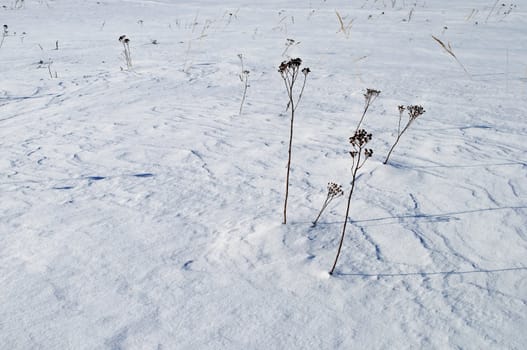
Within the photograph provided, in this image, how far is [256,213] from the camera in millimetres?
2125

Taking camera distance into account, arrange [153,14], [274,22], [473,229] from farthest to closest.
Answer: [153,14] < [274,22] < [473,229]

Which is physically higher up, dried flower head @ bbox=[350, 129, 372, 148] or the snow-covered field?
dried flower head @ bbox=[350, 129, 372, 148]

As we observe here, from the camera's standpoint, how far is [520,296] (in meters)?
1.56

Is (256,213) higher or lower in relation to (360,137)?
lower

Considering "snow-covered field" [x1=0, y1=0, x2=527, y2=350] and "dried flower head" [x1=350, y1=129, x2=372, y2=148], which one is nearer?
"snow-covered field" [x1=0, y1=0, x2=527, y2=350]

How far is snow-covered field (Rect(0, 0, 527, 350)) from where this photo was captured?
145cm

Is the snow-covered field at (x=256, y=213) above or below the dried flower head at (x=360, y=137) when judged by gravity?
below

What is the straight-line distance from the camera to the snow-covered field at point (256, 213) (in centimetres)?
145

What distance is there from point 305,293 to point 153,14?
993 centimetres

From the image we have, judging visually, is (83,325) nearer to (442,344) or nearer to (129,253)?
(129,253)

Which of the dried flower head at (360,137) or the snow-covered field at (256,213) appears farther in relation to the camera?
the dried flower head at (360,137)

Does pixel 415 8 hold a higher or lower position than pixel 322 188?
higher

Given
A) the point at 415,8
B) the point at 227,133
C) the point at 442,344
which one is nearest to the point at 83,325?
the point at 442,344

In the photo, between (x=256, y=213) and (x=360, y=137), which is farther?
(x=256, y=213)
